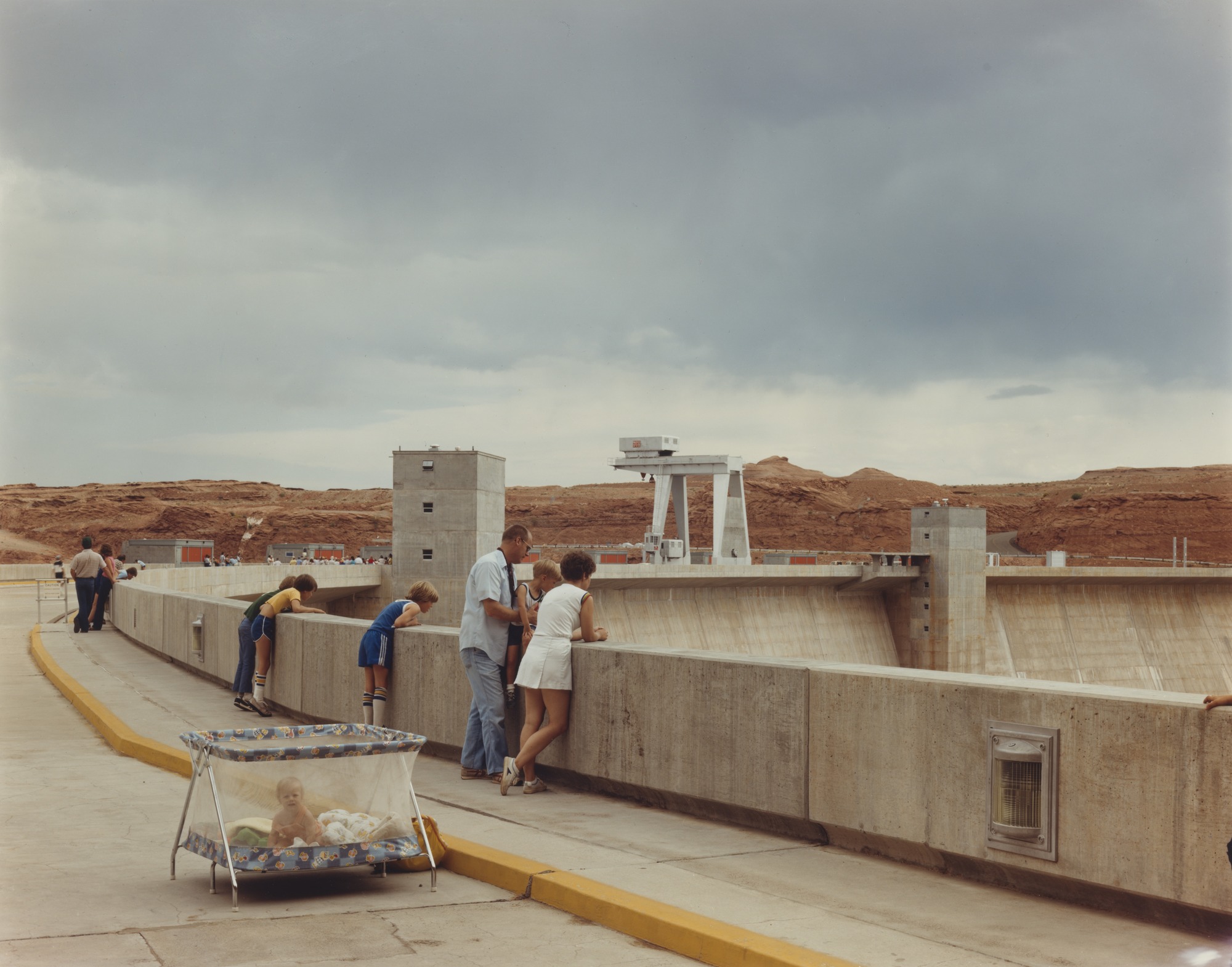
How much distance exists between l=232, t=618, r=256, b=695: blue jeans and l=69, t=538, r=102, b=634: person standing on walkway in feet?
38.4

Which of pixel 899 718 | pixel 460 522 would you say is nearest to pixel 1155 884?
pixel 899 718

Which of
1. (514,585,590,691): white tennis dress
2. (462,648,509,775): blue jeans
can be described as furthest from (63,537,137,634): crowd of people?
(514,585,590,691): white tennis dress

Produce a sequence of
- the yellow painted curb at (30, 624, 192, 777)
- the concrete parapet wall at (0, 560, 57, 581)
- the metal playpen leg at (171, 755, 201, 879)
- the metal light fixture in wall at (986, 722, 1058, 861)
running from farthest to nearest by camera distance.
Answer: the concrete parapet wall at (0, 560, 57, 581), the yellow painted curb at (30, 624, 192, 777), the metal playpen leg at (171, 755, 201, 879), the metal light fixture in wall at (986, 722, 1058, 861)

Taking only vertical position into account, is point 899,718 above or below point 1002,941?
above

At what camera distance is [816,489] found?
457 feet

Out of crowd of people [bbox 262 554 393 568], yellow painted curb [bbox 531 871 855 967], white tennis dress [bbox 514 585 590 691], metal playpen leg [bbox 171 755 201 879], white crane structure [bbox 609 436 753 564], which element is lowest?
crowd of people [bbox 262 554 393 568]

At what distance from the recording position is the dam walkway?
5164mm

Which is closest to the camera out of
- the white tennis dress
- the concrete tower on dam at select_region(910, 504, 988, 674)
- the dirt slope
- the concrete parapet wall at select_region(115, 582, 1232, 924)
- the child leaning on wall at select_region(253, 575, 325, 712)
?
the concrete parapet wall at select_region(115, 582, 1232, 924)

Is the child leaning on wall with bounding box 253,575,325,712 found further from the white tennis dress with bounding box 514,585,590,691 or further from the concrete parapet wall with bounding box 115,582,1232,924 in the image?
the white tennis dress with bounding box 514,585,590,691

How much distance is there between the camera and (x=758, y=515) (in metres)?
135

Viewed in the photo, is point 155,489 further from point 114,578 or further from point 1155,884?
point 1155,884

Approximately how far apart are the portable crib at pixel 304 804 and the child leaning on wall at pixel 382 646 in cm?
391

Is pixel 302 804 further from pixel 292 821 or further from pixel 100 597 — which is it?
pixel 100 597

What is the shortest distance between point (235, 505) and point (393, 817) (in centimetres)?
13234
